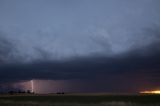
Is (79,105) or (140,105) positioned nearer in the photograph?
(140,105)

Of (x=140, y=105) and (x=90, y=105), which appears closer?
(x=140, y=105)

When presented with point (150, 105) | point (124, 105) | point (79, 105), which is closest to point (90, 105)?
point (79, 105)

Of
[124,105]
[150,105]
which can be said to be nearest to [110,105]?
[124,105]

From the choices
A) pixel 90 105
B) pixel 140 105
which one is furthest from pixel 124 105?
pixel 90 105

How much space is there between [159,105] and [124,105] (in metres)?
7.58

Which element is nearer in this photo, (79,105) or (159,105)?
(159,105)

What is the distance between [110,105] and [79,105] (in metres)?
7.66

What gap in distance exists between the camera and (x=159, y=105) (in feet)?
220

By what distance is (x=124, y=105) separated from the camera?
228ft

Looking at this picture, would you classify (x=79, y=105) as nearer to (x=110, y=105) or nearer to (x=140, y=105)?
(x=110, y=105)

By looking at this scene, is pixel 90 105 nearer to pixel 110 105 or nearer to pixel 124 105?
pixel 110 105

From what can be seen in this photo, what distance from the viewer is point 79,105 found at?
75.7 meters

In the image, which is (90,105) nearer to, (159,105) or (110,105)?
(110,105)

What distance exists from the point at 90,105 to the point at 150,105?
591 inches
